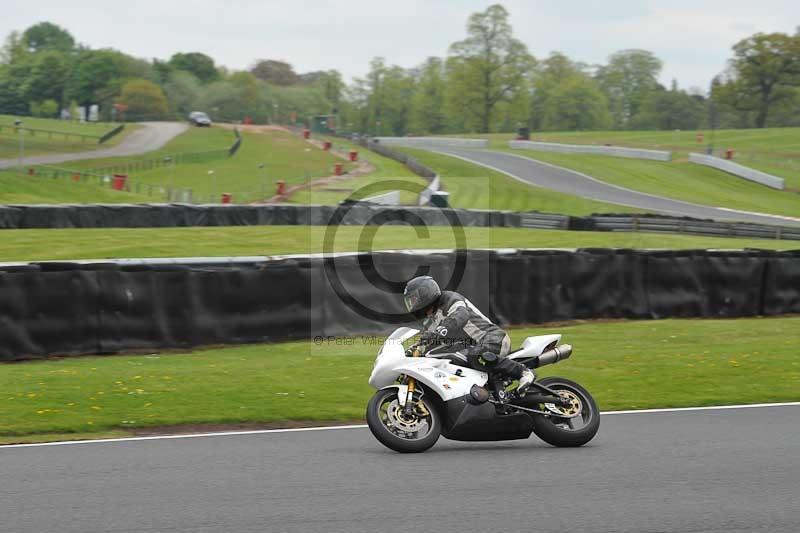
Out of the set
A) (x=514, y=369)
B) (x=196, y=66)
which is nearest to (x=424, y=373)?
(x=514, y=369)

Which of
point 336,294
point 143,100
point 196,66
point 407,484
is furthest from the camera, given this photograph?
point 196,66

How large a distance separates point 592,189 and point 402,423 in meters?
46.6

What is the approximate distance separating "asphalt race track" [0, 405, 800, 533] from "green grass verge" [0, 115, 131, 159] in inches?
2166

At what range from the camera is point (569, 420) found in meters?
9.30

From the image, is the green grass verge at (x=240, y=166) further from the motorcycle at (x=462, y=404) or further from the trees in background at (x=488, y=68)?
the motorcycle at (x=462, y=404)

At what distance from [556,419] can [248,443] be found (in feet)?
9.76

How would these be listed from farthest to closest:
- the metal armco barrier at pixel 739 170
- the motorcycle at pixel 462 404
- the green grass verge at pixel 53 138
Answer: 1. the green grass verge at pixel 53 138
2. the metal armco barrier at pixel 739 170
3. the motorcycle at pixel 462 404

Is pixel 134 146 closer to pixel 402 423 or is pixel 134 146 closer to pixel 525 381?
pixel 402 423

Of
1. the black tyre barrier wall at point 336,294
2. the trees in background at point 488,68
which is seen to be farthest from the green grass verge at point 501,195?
the trees in background at point 488,68

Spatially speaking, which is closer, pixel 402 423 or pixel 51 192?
pixel 402 423

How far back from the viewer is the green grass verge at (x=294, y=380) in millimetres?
11078

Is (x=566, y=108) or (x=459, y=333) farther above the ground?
(x=566, y=108)

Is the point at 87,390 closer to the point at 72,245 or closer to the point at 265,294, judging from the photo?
the point at 265,294

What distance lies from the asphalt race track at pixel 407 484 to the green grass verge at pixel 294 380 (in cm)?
127
